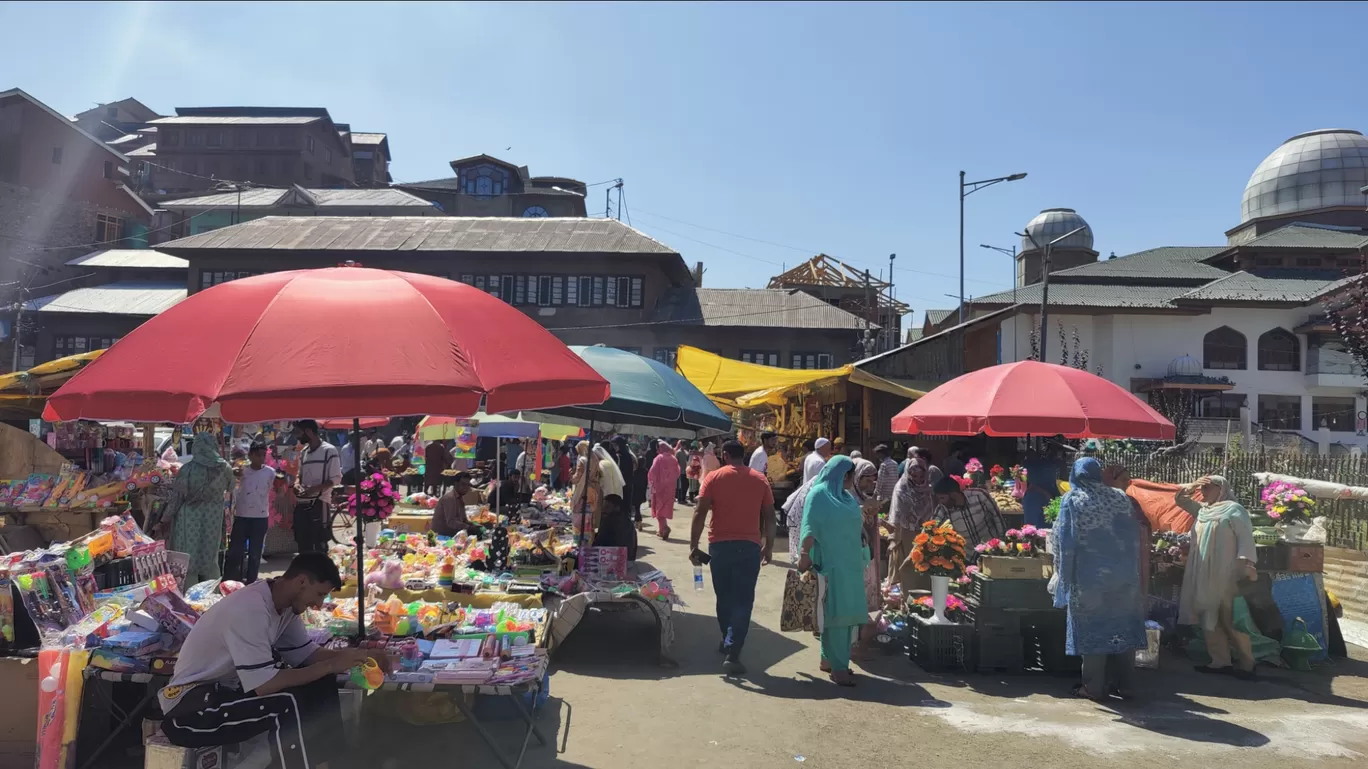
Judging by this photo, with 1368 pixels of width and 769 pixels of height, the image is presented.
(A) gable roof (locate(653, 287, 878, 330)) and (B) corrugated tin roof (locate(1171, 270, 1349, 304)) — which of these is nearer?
(B) corrugated tin roof (locate(1171, 270, 1349, 304))

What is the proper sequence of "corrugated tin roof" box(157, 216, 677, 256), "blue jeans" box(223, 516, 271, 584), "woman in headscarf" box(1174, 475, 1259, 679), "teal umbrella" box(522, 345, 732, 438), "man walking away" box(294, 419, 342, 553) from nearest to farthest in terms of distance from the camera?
"woman in headscarf" box(1174, 475, 1259, 679) < "teal umbrella" box(522, 345, 732, 438) < "blue jeans" box(223, 516, 271, 584) < "man walking away" box(294, 419, 342, 553) < "corrugated tin roof" box(157, 216, 677, 256)

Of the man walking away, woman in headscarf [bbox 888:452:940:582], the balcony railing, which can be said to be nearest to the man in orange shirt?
woman in headscarf [bbox 888:452:940:582]

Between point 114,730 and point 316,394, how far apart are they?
2.61 metres

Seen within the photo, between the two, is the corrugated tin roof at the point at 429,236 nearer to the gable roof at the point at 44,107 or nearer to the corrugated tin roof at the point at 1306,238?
the gable roof at the point at 44,107

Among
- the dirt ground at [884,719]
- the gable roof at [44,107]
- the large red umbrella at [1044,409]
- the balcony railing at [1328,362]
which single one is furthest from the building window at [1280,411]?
the gable roof at [44,107]

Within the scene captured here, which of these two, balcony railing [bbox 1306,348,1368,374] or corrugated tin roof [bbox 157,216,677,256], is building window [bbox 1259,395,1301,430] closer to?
balcony railing [bbox 1306,348,1368,374]

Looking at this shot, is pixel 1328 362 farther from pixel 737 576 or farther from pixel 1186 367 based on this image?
pixel 737 576

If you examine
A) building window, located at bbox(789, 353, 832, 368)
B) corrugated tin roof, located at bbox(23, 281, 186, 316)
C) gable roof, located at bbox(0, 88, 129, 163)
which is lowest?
building window, located at bbox(789, 353, 832, 368)

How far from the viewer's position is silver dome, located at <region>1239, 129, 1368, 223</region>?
1725 inches

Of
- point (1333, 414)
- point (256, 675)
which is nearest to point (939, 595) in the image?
point (256, 675)

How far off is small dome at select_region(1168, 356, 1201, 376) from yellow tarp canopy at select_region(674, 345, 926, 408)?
27.8 meters

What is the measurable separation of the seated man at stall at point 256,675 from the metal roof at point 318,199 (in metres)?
46.9

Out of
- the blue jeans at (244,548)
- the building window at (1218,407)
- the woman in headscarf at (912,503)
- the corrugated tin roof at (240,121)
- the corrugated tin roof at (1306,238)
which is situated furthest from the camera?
the corrugated tin roof at (240,121)

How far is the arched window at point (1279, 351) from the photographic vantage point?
3994 centimetres
